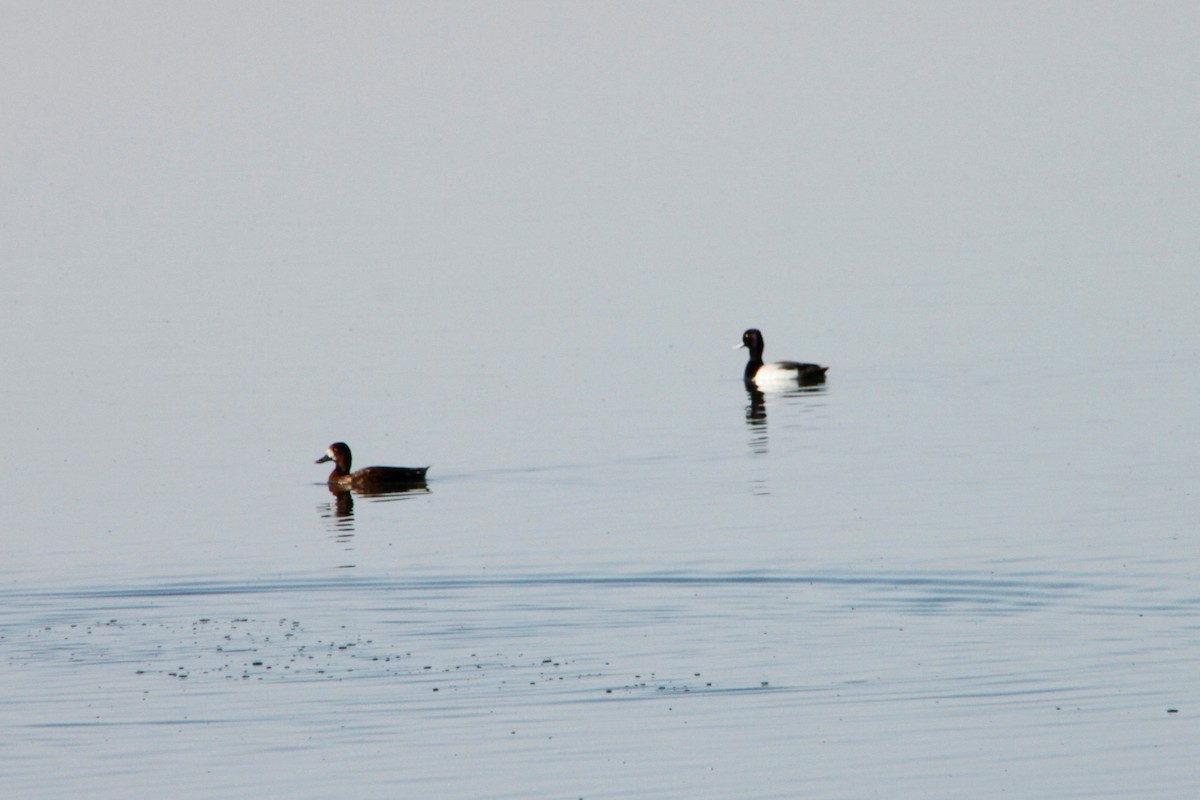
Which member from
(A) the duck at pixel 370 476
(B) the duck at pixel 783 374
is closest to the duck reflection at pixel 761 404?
(B) the duck at pixel 783 374

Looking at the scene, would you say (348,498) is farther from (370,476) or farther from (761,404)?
(761,404)

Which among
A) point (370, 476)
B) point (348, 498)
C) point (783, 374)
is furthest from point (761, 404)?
point (348, 498)

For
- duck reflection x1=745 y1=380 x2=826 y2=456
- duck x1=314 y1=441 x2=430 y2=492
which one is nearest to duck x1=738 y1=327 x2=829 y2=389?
duck reflection x1=745 y1=380 x2=826 y2=456

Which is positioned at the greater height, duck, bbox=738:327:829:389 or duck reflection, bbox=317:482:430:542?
duck, bbox=738:327:829:389

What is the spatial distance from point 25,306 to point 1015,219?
29.7 m

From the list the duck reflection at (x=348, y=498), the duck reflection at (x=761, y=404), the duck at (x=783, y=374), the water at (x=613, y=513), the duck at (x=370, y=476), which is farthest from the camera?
the duck at (x=783, y=374)

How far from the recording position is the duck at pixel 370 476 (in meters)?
30.8

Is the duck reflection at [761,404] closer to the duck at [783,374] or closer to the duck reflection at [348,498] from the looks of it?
the duck at [783,374]

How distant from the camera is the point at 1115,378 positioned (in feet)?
123

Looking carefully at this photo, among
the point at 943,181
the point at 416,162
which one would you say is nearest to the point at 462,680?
the point at 943,181

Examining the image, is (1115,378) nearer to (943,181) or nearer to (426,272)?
(426,272)

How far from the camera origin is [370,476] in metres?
31.0

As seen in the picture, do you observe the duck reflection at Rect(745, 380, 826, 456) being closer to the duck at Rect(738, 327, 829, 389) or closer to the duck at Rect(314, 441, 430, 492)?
the duck at Rect(738, 327, 829, 389)

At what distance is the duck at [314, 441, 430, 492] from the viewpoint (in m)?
30.8
